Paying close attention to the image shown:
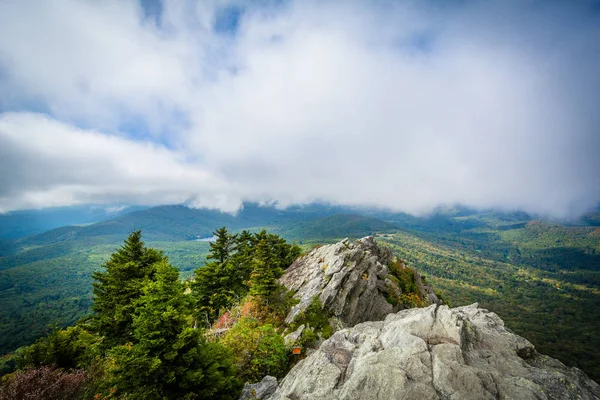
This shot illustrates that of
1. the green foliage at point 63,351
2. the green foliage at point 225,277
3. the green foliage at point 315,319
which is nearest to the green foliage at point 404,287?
the green foliage at point 315,319

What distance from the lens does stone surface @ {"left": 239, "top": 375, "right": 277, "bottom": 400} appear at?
16.4 m

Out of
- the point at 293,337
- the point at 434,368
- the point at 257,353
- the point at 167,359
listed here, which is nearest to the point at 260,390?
the point at 257,353

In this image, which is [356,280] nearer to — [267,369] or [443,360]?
[267,369]

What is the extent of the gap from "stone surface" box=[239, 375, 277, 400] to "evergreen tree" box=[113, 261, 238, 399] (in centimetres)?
108

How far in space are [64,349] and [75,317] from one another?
9073 inches

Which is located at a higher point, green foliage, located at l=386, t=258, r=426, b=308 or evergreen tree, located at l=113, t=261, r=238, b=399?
evergreen tree, located at l=113, t=261, r=238, b=399

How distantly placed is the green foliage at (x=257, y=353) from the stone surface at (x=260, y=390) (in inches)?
88.3

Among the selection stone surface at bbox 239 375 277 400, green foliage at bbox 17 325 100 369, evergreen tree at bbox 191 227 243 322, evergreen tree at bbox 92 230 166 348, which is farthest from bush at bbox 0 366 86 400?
evergreen tree at bbox 191 227 243 322

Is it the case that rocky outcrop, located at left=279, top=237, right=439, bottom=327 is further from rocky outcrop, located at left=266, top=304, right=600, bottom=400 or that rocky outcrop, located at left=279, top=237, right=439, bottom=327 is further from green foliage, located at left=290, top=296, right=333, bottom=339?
rocky outcrop, located at left=266, top=304, right=600, bottom=400

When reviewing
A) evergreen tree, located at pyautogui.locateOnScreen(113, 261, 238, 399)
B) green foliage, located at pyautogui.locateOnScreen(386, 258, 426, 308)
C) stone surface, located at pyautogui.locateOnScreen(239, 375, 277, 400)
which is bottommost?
green foliage, located at pyautogui.locateOnScreen(386, 258, 426, 308)

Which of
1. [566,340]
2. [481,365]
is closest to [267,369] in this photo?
[481,365]

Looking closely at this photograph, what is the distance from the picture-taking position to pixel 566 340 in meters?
159

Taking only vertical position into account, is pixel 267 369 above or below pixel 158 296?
below

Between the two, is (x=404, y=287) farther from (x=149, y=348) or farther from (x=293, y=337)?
(x=149, y=348)
